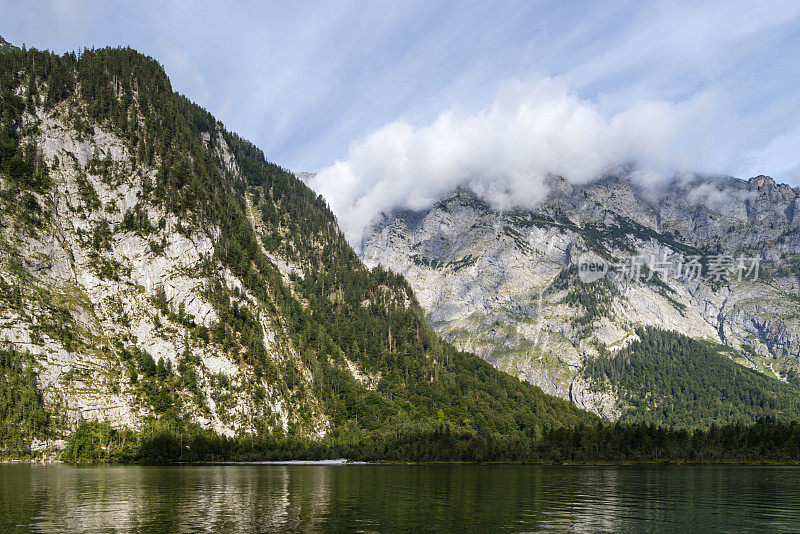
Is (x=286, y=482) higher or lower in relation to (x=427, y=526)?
lower

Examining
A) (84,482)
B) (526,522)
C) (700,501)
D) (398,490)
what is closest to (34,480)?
(84,482)

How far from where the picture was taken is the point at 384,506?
300ft

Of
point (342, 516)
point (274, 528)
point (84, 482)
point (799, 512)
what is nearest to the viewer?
point (274, 528)

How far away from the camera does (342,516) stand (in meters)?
79.2

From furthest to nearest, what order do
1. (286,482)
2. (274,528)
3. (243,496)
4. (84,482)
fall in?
(286,482)
(84,482)
(243,496)
(274,528)

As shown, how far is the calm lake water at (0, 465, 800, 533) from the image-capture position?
7119cm

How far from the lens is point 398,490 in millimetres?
121500

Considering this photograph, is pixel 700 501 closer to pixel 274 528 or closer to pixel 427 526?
pixel 427 526

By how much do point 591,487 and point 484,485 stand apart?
24.4 meters

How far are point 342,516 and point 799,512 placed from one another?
68.8 metres

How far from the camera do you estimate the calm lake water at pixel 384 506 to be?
2803 inches

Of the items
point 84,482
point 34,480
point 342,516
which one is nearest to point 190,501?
point 342,516

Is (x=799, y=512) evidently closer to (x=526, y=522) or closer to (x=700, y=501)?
(x=700, y=501)

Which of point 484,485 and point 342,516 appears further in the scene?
point 484,485
